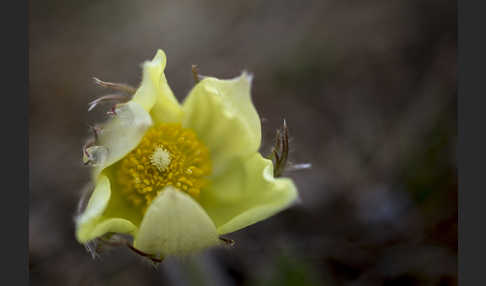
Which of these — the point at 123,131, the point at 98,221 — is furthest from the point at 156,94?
the point at 98,221

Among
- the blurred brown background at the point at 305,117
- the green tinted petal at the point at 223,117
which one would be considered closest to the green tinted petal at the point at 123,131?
the green tinted petal at the point at 223,117

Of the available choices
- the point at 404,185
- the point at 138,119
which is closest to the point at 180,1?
the point at 404,185

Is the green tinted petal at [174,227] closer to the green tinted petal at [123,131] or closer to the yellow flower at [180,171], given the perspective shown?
the yellow flower at [180,171]

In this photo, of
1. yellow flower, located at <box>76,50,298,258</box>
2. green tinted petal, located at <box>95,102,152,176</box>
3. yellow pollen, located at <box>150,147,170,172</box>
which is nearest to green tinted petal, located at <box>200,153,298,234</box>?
yellow flower, located at <box>76,50,298,258</box>

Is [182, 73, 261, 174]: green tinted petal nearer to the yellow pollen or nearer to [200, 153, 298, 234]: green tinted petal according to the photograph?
[200, 153, 298, 234]: green tinted petal

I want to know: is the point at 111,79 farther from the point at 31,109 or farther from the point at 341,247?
the point at 341,247

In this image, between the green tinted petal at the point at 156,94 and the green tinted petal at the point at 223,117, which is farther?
the green tinted petal at the point at 223,117
